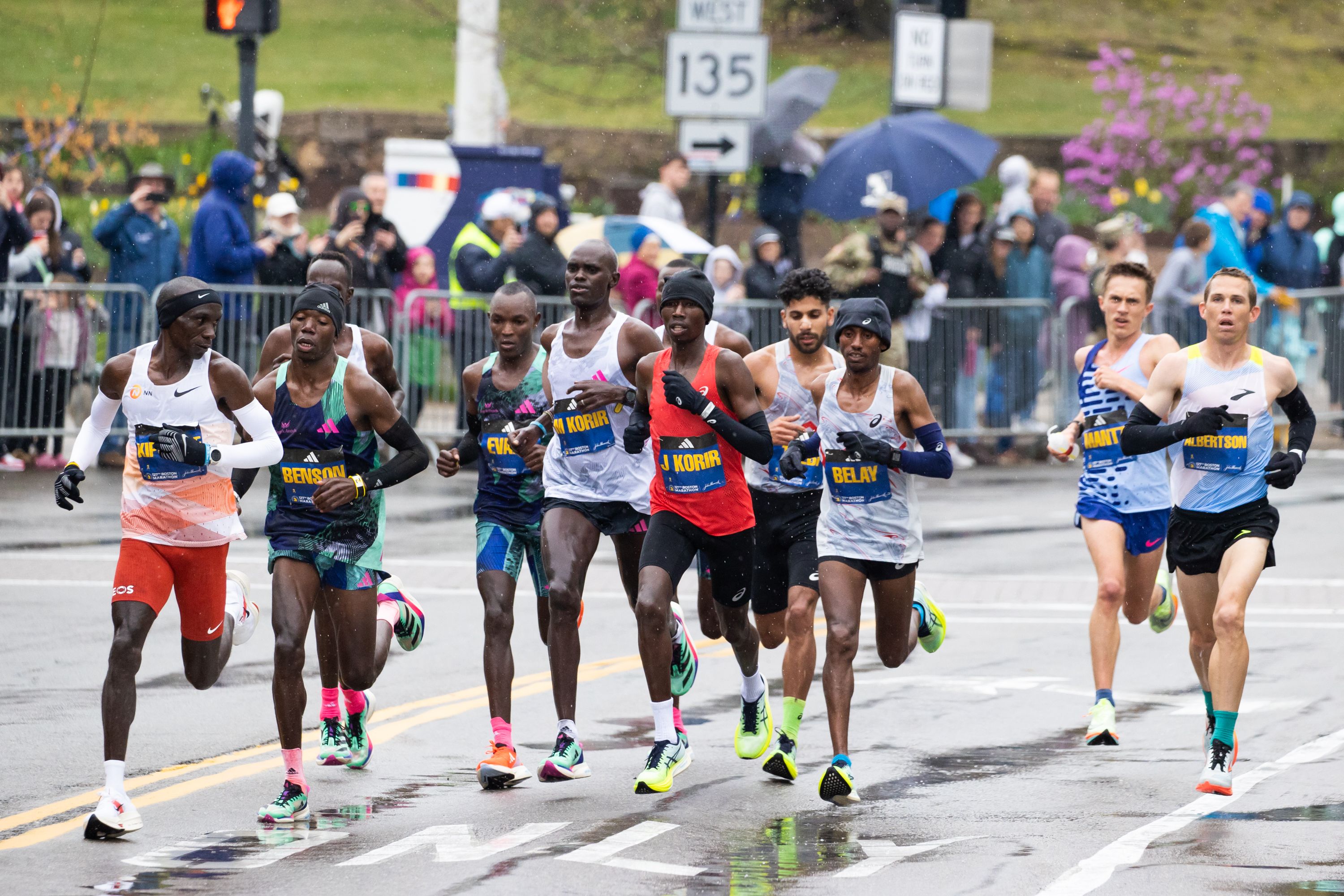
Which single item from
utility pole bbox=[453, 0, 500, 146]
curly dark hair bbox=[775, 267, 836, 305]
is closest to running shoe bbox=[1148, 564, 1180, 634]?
curly dark hair bbox=[775, 267, 836, 305]

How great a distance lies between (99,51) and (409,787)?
49027 millimetres

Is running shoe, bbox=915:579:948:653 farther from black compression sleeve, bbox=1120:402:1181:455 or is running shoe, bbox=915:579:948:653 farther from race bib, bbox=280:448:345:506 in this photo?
race bib, bbox=280:448:345:506

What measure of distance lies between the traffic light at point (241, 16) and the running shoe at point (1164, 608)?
356 inches

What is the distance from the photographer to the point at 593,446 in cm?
903

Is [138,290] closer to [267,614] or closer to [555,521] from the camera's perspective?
[267,614]

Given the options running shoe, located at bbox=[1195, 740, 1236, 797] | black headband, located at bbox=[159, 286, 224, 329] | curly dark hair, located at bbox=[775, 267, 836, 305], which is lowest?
running shoe, located at bbox=[1195, 740, 1236, 797]

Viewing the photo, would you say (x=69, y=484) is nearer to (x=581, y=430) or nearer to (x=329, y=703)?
(x=329, y=703)

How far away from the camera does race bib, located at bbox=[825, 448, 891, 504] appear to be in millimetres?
8766

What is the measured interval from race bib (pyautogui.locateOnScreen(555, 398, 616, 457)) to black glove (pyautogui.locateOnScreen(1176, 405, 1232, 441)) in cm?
231

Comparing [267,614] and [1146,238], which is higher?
[1146,238]

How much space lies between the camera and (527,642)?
475 inches

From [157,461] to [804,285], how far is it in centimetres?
272

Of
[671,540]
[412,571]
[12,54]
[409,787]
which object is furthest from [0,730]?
[12,54]

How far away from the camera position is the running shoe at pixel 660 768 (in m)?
8.39
